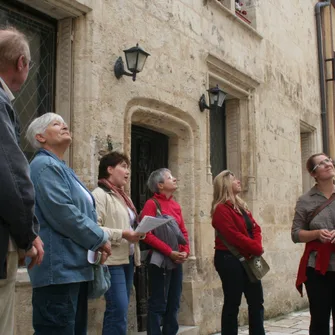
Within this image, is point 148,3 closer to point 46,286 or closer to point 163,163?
point 163,163

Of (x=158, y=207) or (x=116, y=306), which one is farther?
(x=158, y=207)

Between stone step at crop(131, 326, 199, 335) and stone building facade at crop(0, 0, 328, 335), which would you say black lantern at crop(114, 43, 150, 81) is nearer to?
stone building facade at crop(0, 0, 328, 335)

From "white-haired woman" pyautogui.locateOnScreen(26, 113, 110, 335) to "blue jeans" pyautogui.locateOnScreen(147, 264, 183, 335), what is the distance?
1.52 meters

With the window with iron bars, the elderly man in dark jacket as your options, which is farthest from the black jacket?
the window with iron bars

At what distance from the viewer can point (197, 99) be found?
6492 millimetres

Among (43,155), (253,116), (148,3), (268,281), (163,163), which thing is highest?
(148,3)

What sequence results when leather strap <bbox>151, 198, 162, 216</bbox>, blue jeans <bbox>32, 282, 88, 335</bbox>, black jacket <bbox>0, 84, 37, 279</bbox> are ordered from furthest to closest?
leather strap <bbox>151, 198, 162, 216</bbox>
blue jeans <bbox>32, 282, 88, 335</bbox>
black jacket <bbox>0, 84, 37, 279</bbox>

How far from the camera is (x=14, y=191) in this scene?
207 centimetres

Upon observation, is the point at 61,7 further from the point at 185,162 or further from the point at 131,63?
the point at 185,162

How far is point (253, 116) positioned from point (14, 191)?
6.19 metres

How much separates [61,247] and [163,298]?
1.87m

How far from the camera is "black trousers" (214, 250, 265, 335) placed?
4609 millimetres

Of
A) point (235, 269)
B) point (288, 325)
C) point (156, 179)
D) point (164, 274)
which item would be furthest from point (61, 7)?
point (288, 325)

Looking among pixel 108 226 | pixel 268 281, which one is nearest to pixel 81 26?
pixel 108 226
